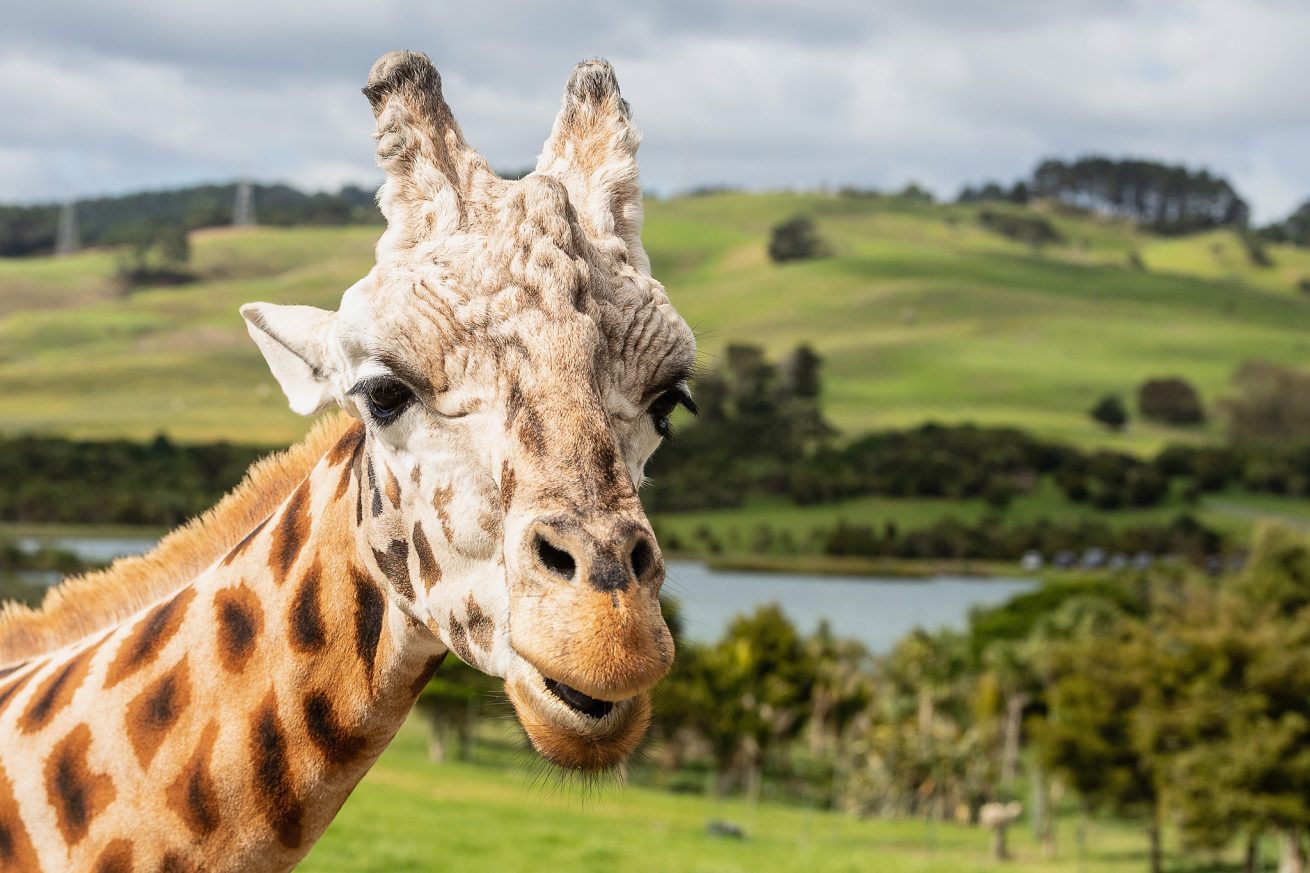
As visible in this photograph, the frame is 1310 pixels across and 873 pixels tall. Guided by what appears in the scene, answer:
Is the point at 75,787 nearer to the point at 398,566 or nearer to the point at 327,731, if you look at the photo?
the point at 327,731

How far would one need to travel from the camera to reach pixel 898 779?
12219 centimetres

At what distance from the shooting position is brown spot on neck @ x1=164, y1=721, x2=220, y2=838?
5066 mm

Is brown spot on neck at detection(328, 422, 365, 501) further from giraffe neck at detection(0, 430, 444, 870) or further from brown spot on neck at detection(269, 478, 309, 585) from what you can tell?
brown spot on neck at detection(269, 478, 309, 585)

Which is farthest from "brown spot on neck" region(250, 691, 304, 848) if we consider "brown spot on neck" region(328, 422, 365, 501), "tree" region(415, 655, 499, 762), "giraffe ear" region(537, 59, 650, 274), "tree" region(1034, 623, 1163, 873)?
"tree" region(1034, 623, 1163, 873)

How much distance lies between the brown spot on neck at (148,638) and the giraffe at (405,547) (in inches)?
0.4

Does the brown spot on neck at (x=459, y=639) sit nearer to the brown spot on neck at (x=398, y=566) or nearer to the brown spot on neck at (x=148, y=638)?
the brown spot on neck at (x=398, y=566)

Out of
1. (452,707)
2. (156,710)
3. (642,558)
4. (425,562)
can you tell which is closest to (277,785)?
(156,710)

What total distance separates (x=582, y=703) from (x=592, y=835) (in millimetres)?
58123

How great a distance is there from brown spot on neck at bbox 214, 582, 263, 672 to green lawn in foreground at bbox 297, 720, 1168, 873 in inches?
47.3

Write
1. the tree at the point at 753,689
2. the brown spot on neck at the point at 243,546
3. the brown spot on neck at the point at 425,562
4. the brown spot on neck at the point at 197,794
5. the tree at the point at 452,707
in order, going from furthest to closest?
the tree at the point at 753,689
the tree at the point at 452,707
the brown spot on neck at the point at 243,546
the brown spot on neck at the point at 197,794
the brown spot on neck at the point at 425,562

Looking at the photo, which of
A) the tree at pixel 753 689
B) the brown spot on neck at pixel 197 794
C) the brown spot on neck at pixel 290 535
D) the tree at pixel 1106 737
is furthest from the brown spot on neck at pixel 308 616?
the tree at pixel 753 689

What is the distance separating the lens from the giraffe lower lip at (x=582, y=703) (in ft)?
13.5

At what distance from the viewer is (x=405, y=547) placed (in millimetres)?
4801

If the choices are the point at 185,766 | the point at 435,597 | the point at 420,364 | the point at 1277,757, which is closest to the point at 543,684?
the point at 435,597
